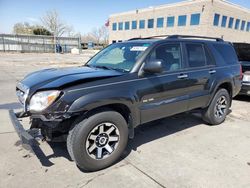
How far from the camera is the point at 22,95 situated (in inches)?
128

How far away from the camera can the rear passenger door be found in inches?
168

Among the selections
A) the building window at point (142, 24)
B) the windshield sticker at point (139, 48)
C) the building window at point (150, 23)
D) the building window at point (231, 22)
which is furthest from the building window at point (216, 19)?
the windshield sticker at point (139, 48)

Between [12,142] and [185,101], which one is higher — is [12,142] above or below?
below

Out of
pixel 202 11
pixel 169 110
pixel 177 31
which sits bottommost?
pixel 169 110

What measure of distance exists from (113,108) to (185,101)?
1.60 m

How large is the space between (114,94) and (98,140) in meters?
0.69

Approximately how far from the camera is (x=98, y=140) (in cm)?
315

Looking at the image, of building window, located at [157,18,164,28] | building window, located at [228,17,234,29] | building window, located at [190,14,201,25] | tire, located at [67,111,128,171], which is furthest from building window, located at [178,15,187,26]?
tire, located at [67,111,128,171]

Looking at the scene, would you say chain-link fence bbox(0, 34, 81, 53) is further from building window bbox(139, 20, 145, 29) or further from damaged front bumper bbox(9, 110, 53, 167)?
damaged front bumper bbox(9, 110, 53, 167)

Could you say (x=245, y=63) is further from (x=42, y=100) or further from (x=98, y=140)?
(x=42, y=100)

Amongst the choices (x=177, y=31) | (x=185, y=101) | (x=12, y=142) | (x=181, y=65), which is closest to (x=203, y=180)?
(x=185, y=101)

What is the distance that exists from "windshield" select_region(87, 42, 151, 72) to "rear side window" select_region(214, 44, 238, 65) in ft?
6.92

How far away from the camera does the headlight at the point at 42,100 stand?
110 inches

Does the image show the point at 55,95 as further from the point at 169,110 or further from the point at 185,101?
the point at 185,101
